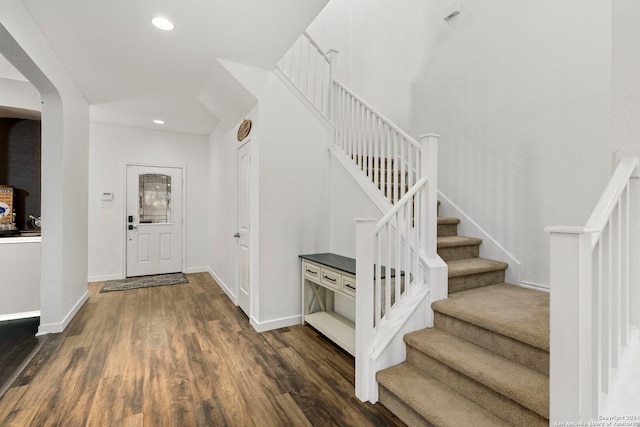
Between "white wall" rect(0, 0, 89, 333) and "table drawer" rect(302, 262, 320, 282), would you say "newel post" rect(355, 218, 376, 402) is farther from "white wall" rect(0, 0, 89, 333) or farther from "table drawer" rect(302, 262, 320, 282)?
"white wall" rect(0, 0, 89, 333)

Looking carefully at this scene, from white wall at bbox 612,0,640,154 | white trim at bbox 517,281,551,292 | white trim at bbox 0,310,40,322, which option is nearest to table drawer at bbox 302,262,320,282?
white trim at bbox 517,281,551,292

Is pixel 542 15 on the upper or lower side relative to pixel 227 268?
upper

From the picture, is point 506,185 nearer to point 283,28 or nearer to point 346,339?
point 346,339

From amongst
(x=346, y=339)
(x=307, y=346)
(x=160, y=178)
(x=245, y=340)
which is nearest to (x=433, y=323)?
(x=346, y=339)

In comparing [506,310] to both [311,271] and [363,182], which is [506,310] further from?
[311,271]

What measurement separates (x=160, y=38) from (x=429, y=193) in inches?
104

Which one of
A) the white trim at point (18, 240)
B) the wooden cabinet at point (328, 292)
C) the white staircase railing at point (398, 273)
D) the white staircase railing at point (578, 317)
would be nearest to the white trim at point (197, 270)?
the white trim at point (18, 240)

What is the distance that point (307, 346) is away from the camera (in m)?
2.80

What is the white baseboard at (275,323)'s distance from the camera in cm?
314

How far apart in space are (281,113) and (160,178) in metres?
3.58

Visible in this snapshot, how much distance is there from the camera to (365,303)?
2018 mm

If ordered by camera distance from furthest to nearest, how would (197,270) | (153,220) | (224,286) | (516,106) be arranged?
(197,270) < (153,220) < (224,286) < (516,106)

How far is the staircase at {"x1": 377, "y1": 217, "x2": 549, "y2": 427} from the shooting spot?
1531 mm

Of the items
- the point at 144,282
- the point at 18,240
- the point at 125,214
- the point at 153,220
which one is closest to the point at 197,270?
the point at 144,282
